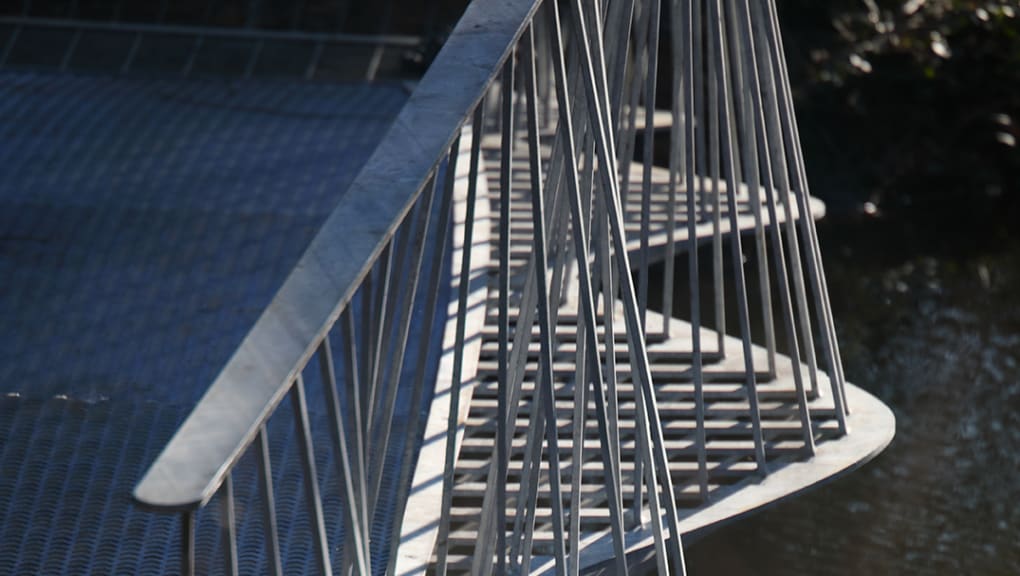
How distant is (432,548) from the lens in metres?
6.62

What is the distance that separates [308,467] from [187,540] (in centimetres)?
50

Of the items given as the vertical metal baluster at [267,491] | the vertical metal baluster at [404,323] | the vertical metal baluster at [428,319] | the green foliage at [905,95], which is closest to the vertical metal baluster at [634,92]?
the vertical metal baluster at [428,319]

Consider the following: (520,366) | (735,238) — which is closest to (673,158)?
(735,238)

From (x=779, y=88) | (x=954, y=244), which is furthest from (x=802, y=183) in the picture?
(x=954, y=244)

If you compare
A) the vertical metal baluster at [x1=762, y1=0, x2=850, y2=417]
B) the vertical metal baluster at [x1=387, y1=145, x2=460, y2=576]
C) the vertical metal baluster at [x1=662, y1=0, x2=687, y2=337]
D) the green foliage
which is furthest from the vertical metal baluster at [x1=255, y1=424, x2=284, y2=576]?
the green foliage

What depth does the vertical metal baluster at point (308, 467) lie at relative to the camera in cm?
376

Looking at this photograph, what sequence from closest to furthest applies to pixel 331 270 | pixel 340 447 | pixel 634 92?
pixel 331 270, pixel 340 447, pixel 634 92

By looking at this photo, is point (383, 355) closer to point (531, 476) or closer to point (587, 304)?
point (587, 304)

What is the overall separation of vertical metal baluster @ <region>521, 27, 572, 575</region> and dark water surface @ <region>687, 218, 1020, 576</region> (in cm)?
532

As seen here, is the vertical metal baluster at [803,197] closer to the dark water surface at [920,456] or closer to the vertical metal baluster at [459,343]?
the dark water surface at [920,456]

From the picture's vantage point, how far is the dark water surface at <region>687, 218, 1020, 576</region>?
10.3 m

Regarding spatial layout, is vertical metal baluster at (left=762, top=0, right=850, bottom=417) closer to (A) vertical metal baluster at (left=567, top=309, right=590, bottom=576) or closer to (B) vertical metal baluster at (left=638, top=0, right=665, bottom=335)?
(B) vertical metal baluster at (left=638, top=0, right=665, bottom=335)

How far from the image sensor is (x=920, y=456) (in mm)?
11938

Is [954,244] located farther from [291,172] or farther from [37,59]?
[37,59]
